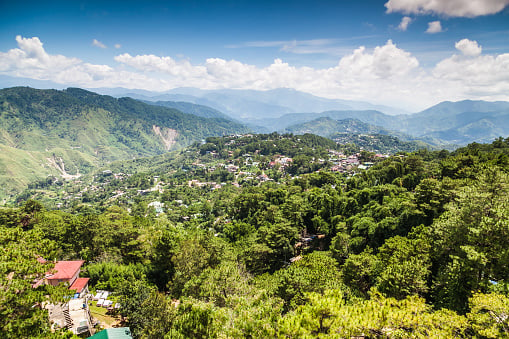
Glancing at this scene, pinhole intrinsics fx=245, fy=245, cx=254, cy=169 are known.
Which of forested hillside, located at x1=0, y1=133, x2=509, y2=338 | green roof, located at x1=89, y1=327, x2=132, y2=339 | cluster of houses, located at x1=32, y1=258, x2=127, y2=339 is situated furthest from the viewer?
green roof, located at x1=89, y1=327, x2=132, y2=339

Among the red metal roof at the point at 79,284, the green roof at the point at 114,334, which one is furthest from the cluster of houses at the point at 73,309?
the green roof at the point at 114,334

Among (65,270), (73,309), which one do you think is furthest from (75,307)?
(65,270)

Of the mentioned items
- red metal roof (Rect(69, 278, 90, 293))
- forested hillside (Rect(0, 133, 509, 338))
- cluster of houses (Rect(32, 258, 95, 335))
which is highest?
forested hillside (Rect(0, 133, 509, 338))

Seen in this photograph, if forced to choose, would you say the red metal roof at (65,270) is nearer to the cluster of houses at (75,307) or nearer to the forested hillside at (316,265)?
the cluster of houses at (75,307)

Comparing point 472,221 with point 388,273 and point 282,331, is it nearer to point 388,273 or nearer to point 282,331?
point 388,273

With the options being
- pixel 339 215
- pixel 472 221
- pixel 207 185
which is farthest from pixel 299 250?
pixel 207 185

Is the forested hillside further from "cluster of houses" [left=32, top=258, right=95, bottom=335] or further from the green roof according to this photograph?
"cluster of houses" [left=32, top=258, right=95, bottom=335]

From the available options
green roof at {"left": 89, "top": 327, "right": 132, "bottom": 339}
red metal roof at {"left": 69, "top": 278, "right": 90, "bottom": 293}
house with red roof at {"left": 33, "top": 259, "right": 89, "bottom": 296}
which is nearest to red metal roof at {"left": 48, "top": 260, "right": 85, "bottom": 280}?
house with red roof at {"left": 33, "top": 259, "right": 89, "bottom": 296}
